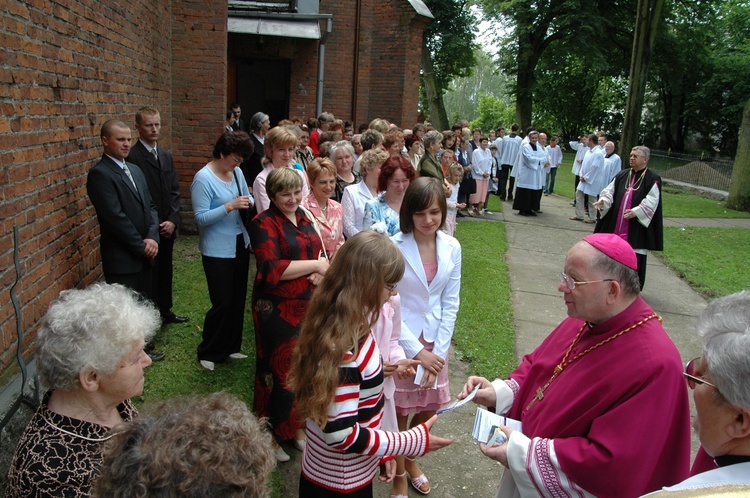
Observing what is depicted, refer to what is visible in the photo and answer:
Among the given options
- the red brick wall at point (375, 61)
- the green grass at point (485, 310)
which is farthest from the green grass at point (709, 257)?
the red brick wall at point (375, 61)

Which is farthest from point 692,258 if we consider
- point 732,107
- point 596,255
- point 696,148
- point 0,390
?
point 696,148

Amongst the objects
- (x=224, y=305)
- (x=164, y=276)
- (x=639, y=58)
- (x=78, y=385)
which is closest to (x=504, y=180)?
(x=639, y=58)

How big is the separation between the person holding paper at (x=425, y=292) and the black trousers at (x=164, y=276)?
2.91 metres

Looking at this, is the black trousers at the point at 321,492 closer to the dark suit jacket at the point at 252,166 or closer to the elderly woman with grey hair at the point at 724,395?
the elderly woman with grey hair at the point at 724,395

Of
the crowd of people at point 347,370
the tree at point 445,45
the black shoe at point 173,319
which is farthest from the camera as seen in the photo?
the tree at point 445,45

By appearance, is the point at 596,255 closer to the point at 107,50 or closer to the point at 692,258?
the point at 107,50

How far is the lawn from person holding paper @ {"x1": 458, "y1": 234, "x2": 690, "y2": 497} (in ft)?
6.21

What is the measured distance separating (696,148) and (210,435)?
133ft

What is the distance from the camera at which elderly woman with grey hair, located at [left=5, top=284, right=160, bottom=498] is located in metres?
1.74

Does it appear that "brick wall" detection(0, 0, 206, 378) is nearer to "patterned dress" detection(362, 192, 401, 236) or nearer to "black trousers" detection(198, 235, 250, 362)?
"black trousers" detection(198, 235, 250, 362)

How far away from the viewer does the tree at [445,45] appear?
93.3 ft

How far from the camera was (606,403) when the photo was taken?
6.96 feet

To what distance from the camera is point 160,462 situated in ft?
4.00

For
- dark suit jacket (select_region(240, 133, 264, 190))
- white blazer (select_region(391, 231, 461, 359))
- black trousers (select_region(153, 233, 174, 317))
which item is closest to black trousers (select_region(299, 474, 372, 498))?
white blazer (select_region(391, 231, 461, 359))
